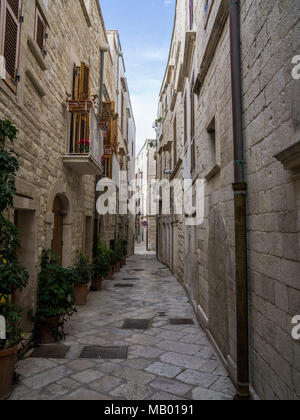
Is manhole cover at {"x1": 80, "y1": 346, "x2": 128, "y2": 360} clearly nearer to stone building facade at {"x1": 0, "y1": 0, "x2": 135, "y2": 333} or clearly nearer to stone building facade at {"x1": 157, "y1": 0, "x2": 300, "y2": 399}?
stone building facade at {"x1": 0, "y1": 0, "x2": 135, "y2": 333}

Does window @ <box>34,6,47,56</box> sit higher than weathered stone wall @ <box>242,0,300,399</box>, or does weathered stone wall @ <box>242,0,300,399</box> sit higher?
window @ <box>34,6,47,56</box>

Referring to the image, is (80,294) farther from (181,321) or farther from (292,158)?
(292,158)

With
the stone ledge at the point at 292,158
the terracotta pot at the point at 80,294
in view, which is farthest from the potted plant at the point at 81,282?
A: the stone ledge at the point at 292,158

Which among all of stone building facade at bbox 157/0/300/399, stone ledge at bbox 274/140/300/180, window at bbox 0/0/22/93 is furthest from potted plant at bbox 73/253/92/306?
stone ledge at bbox 274/140/300/180

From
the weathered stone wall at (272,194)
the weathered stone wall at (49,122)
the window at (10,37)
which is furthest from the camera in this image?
the weathered stone wall at (49,122)

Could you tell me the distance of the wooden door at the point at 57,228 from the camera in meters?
6.53

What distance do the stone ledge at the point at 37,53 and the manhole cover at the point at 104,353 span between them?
464cm

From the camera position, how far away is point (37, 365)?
3.98 meters

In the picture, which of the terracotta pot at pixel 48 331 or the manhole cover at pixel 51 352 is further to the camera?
the terracotta pot at pixel 48 331

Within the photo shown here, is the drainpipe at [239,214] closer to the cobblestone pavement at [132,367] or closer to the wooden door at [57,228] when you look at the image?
the cobblestone pavement at [132,367]

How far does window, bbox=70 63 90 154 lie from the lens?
22.2 ft

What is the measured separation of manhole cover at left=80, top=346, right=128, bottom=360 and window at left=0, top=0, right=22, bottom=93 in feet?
12.4

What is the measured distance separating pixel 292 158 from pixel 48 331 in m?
4.42

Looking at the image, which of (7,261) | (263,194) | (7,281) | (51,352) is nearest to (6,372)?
(7,281)
